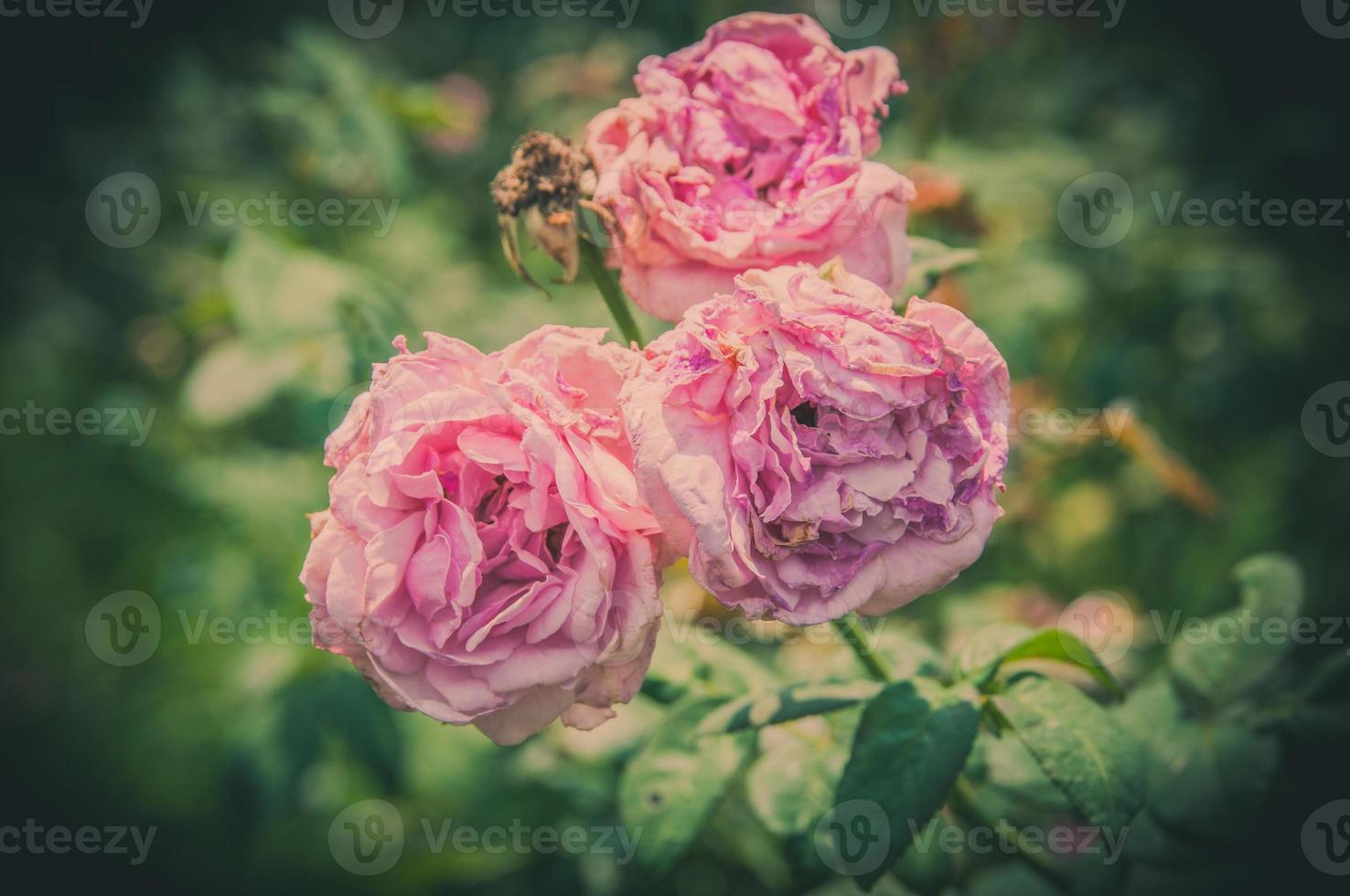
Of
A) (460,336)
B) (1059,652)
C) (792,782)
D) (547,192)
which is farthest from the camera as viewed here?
(460,336)

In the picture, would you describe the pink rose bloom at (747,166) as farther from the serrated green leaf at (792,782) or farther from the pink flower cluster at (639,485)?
the serrated green leaf at (792,782)

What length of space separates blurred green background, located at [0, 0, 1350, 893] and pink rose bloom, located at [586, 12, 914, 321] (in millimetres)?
572

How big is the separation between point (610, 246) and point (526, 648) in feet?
2.18

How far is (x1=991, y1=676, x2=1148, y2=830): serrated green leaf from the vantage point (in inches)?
50.9

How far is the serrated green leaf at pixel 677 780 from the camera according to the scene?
1519 millimetres

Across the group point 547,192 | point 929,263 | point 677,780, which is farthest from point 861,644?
point 547,192

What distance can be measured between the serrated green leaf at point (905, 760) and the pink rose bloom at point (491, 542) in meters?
0.36

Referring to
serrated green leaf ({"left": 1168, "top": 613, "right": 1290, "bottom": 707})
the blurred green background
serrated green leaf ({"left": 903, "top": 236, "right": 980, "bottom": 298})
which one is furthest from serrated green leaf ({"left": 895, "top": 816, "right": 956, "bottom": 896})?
serrated green leaf ({"left": 903, "top": 236, "right": 980, "bottom": 298})

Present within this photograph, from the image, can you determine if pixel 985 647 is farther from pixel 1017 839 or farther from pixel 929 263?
pixel 929 263

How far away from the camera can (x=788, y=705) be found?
146cm

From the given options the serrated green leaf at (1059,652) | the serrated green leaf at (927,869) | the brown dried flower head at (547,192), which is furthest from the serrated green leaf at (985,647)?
the brown dried flower head at (547,192)

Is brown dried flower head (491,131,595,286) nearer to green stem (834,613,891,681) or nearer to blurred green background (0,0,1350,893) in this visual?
blurred green background (0,0,1350,893)

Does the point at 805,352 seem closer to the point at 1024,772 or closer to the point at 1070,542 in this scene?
the point at 1024,772

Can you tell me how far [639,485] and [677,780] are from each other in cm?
69
